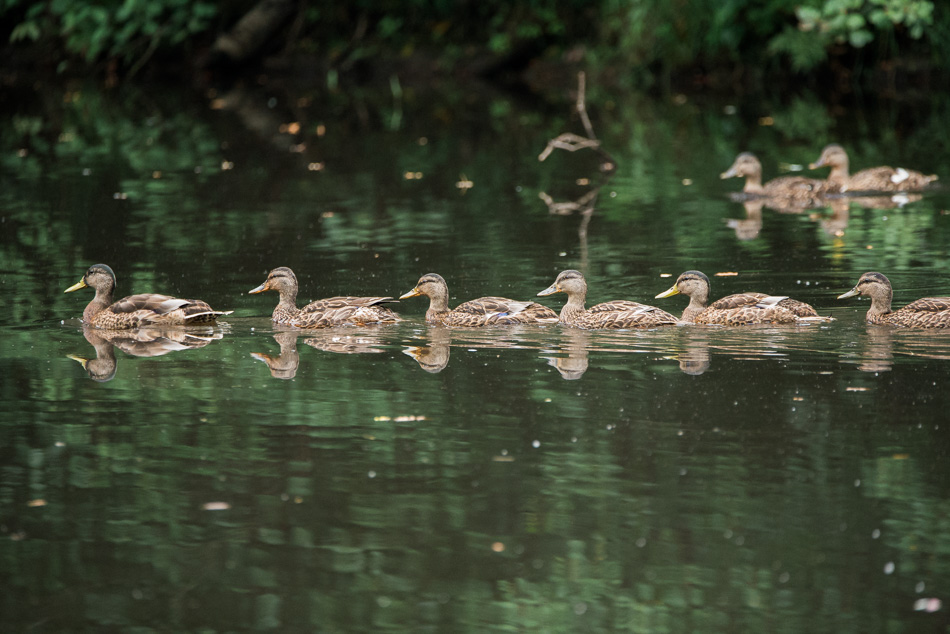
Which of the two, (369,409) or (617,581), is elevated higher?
(369,409)

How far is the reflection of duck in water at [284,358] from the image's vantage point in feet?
34.7

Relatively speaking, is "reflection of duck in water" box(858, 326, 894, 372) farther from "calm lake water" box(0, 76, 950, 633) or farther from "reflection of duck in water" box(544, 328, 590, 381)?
"reflection of duck in water" box(544, 328, 590, 381)

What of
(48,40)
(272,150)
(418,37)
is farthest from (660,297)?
(48,40)

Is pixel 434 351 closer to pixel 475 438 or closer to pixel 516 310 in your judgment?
pixel 516 310

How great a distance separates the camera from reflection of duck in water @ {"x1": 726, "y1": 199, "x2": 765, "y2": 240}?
1669cm

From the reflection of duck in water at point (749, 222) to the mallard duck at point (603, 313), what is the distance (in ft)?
14.8

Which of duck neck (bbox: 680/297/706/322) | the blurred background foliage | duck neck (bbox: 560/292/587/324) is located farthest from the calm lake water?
the blurred background foliage

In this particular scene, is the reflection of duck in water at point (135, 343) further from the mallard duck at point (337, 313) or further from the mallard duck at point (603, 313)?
the mallard duck at point (603, 313)

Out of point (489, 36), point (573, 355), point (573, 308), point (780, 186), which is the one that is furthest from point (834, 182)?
point (489, 36)

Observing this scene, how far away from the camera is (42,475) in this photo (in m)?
8.24

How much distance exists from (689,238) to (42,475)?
953cm

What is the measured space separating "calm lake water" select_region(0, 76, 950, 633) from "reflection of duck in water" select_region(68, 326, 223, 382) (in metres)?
0.05

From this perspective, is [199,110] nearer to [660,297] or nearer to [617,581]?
[660,297]

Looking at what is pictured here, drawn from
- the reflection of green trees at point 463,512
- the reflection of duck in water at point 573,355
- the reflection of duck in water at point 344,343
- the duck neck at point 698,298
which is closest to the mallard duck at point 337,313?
the reflection of duck in water at point 344,343
